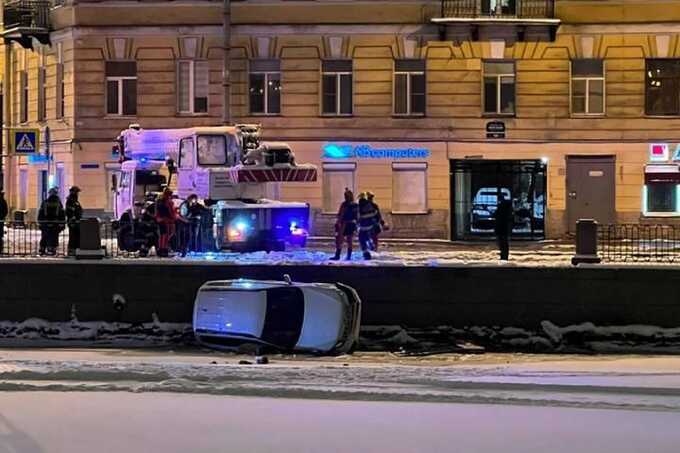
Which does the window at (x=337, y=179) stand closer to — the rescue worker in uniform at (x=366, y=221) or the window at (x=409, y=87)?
the window at (x=409, y=87)

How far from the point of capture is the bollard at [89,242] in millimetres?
17438

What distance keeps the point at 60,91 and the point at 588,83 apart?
19.4 m

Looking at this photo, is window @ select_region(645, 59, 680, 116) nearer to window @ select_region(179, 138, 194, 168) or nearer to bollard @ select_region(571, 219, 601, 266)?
window @ select_region(179, 138, 194, 168)

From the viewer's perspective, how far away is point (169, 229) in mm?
23016

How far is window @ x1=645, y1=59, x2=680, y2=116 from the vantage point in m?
34.3

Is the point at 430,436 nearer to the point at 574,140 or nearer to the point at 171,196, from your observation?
the point at 171,196

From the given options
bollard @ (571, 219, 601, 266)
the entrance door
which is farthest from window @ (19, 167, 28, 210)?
bollard @ (571, 219, 601, 266)

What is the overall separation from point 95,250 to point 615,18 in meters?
22.8

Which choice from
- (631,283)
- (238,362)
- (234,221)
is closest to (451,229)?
(234,221)

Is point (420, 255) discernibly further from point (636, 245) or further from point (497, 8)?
point (497, 8)

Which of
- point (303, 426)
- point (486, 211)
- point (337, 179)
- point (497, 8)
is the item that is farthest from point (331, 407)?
point (497, 8)

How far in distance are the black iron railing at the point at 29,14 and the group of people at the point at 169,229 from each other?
1549cm

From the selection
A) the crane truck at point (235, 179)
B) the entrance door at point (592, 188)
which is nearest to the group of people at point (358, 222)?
the crane truck at point (235, 179)

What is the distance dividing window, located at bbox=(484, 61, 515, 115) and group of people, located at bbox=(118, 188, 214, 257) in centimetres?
1422
